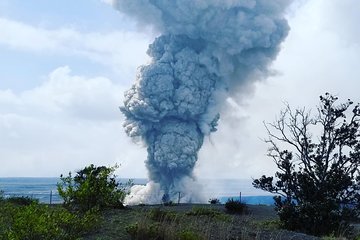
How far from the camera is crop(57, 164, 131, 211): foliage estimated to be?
13523 millimetres

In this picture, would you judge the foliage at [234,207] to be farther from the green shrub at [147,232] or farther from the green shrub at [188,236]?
the green shrub at [188,236]

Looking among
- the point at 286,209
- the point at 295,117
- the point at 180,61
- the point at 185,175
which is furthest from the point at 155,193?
the point at 286,209

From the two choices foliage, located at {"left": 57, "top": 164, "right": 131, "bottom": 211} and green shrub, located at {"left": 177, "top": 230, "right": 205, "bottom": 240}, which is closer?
green shrub, located at {"left": 177, "top": 230, "right": 205, "bottom": 240}

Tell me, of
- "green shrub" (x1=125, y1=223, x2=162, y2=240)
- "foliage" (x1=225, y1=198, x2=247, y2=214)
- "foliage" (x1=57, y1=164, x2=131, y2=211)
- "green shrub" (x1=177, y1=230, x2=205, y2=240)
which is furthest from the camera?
"foliage" (x1=225, y1=198, x2=247, y2=214)

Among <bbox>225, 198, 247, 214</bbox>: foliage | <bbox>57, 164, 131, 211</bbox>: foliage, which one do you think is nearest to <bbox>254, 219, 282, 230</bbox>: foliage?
<bbox>57, 164, 131, 211</bbox>: foliage

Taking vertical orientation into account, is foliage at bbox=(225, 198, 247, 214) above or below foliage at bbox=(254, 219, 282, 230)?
above

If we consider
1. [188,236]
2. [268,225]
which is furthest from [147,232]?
[268,225]

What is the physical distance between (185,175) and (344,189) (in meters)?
37.8

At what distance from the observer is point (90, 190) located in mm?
14641

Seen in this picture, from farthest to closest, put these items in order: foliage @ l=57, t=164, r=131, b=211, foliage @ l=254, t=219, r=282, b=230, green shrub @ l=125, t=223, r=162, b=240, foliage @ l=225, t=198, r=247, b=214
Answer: foliage @ l=225, t=198, r=247, b=214
foliage @ l=254, t=219, r=282, b=230
foliage @ l=57, t=164, r=131, b=211
green shrub @ l=125, t=223, r=162, b=240

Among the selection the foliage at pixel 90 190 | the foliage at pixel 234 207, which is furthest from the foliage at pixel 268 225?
the foliage at pixel 234 207

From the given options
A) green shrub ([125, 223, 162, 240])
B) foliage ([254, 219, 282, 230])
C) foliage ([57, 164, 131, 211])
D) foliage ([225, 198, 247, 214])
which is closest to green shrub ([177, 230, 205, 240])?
green shrub ([125, 223, 162, 240])

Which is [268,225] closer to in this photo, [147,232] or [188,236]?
[147,232]

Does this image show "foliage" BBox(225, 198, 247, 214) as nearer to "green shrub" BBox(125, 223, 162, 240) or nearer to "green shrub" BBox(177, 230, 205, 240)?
"green shrub" BBox(125, 223, 162, 240)
